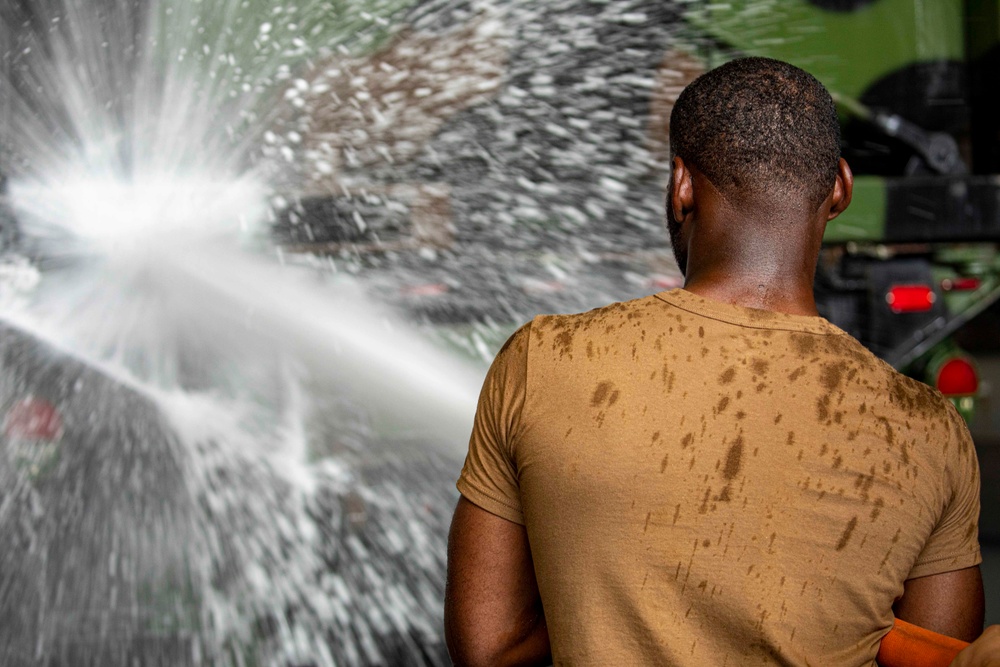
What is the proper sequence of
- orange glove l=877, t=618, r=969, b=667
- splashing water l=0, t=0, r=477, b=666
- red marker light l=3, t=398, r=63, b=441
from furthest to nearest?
splashing water l=0, t=0, r=477, b=666, red marker light l=3, t=398, r=63, b=441, orange glove l=877, t=618, r=969, b=667

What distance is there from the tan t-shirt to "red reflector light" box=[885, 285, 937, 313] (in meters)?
1.57

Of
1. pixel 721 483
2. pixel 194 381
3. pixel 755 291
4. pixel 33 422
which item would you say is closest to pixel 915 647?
pixel 721 483

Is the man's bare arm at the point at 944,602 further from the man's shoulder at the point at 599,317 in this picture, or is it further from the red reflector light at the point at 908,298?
the red reflector light at the point at 908,298

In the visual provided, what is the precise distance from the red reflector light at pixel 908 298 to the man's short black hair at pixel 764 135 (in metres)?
1.53

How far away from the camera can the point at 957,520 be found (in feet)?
3.42

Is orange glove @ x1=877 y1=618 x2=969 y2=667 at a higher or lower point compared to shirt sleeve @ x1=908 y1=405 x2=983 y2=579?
lower

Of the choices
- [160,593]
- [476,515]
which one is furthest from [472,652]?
[160,593]

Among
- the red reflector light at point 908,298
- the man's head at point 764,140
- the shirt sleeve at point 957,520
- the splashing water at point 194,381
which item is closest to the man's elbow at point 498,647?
the shirt sleeve at point 957,520

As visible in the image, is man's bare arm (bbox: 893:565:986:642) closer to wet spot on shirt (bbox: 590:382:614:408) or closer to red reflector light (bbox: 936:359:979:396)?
wet spot on shirt (bbox: 590:382:614:408)

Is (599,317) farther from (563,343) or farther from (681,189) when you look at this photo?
(681,189)

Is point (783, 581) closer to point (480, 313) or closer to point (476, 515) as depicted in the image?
point (476, 515)

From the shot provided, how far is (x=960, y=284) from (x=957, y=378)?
0.78ft

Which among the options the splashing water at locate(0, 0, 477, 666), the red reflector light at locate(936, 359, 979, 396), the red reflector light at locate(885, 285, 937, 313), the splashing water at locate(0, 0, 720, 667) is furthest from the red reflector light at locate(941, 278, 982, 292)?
the splashing water at locate(0, 0, 477, 666)

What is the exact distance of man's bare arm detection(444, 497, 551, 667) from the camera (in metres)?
1.08
